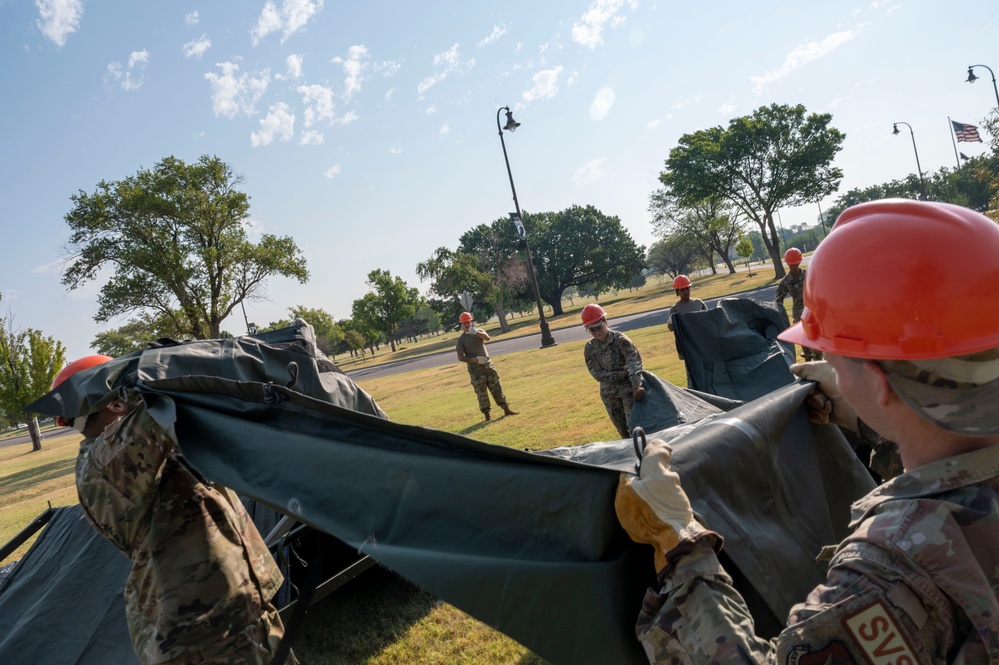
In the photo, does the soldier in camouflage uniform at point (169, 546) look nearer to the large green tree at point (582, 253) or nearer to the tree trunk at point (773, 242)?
the tree trunk at point (773, 242)

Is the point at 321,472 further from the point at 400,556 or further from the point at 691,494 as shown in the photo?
the point at 691,494

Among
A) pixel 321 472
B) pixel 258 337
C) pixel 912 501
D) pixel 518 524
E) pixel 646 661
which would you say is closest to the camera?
pixel 912 501

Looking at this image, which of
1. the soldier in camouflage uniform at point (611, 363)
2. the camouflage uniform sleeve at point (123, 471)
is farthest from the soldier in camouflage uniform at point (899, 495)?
the soldier in camouflage uniform at point (611, 363)

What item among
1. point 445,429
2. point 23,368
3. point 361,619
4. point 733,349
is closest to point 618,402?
point 733,349

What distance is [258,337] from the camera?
3221 mm

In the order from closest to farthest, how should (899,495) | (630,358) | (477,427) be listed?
(899,495) → (630,358) → (477,427)

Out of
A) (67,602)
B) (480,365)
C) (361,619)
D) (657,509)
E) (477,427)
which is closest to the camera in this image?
(657,509)

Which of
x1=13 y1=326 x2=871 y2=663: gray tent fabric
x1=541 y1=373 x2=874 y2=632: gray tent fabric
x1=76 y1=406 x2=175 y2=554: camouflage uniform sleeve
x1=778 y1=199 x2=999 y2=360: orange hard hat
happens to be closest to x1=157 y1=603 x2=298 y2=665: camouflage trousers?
x1=76 y1=406 x2=175 y2=554: camouflage uniform sleeve

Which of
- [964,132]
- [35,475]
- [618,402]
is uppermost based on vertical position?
[964,132]

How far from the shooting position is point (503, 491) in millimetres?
1865

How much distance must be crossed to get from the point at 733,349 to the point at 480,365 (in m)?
6.45

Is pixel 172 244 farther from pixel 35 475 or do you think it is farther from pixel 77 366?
pixel 77 366

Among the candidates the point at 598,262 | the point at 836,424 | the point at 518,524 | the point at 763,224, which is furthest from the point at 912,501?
Answer: the point at 598,262

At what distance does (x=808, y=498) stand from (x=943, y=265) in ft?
4.00
